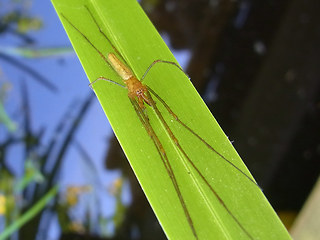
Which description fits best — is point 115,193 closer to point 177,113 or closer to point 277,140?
point 277,140

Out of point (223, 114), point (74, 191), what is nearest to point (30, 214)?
point (74, 191)

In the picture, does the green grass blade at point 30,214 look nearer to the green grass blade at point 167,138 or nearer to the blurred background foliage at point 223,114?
the blurred background foliage at point 223,114

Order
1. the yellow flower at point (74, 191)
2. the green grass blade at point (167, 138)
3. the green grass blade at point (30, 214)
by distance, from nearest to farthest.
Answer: the green grass blade at point (167, 138)
the green grass blade at point (30, 214)
the yellow flower at point (74, 191)

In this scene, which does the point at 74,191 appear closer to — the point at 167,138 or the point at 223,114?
the point at 223,114

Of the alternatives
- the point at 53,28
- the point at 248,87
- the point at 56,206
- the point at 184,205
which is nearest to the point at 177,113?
the point at 184,205

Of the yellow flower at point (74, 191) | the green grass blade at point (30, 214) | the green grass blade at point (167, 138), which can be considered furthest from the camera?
the yellow flower at point (74, 191)


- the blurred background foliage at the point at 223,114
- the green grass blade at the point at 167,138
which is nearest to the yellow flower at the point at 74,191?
the blurred background foliage at the point at 223,114

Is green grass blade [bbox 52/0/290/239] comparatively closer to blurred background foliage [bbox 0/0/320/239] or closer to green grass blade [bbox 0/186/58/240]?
blurred background foliage [bbox 0/0/320/239]
